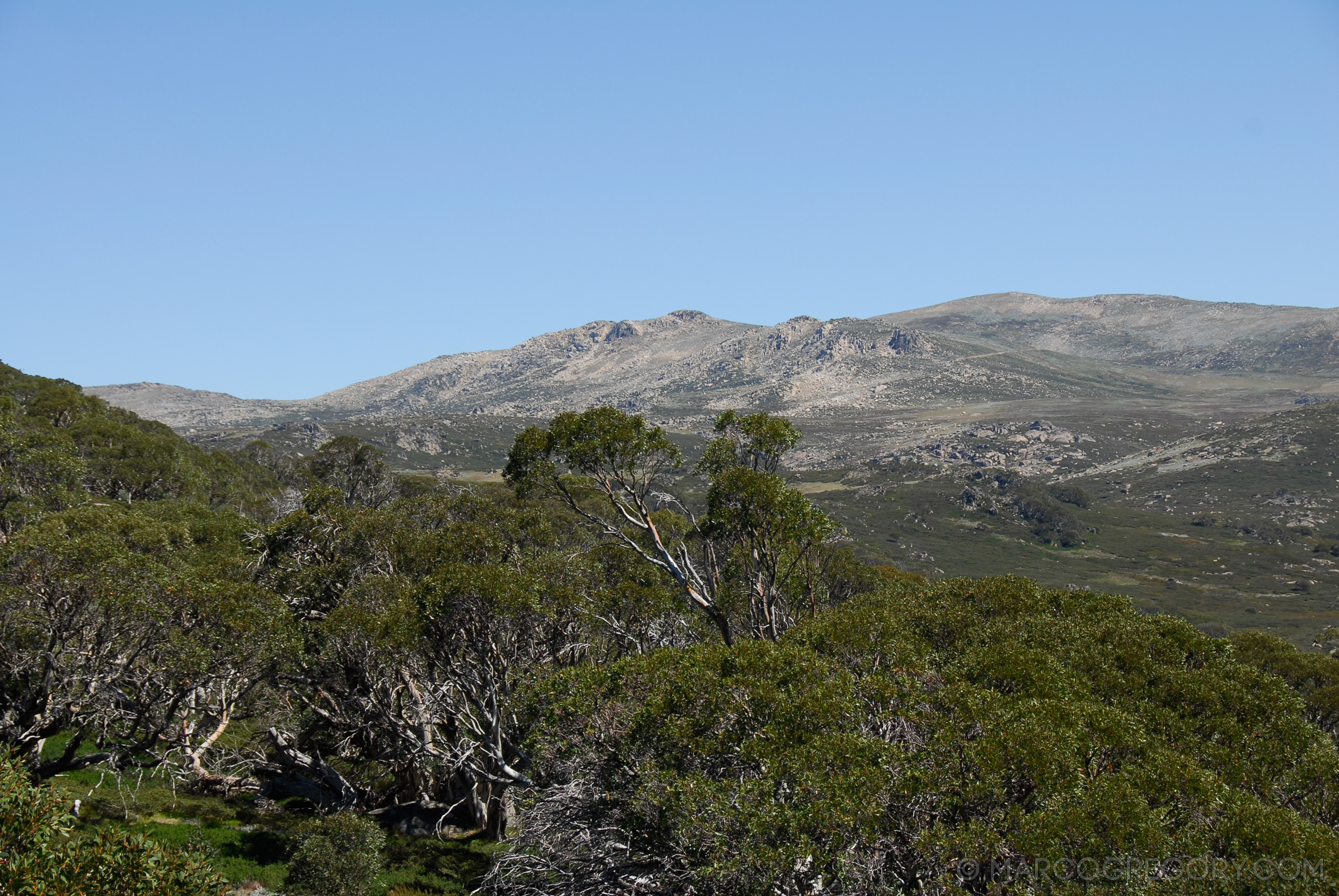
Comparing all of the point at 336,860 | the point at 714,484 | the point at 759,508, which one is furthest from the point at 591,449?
the point at 336,860

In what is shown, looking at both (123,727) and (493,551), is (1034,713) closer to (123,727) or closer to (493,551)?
(493,551)

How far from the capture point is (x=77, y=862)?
43.7 feet

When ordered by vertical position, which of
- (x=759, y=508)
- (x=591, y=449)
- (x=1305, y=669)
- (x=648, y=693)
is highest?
(x=591, y=449)

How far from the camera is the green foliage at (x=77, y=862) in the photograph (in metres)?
12.6

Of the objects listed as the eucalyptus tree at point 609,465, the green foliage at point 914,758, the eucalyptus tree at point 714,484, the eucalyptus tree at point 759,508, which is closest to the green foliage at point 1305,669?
the green foliage at point 914,758

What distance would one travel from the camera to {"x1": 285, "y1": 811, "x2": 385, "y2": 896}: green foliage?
1041 inches

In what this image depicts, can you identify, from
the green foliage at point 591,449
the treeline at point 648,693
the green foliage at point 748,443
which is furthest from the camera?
the green foliage at point 748,443

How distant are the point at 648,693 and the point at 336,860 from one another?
12947 mm

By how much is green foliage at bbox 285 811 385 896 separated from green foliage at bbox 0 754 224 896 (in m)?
12.8

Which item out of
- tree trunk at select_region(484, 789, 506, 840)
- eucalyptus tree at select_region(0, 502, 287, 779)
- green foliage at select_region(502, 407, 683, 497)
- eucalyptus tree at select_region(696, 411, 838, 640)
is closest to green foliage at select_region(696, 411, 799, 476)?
eucalyptus tree at select_region(696, 411, 838, 640)

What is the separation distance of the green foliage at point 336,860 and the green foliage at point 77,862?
12.8m

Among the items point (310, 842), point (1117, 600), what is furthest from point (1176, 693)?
point (310, 842)

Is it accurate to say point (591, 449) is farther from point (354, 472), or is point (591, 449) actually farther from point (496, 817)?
point (354, 472)

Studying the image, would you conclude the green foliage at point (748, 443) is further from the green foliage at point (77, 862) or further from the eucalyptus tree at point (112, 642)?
the green foliage at point (77, 862)
